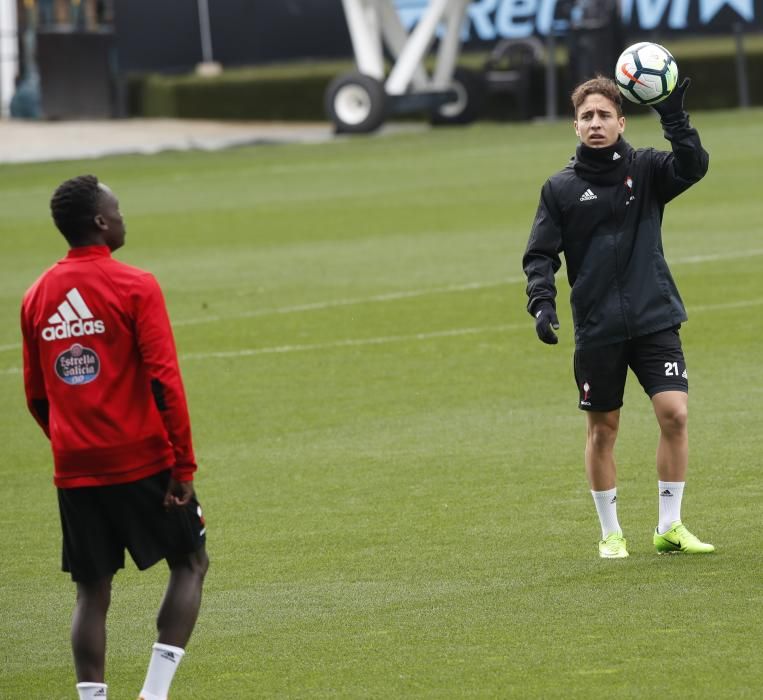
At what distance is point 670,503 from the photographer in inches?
307

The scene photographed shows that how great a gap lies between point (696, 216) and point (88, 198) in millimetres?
16041

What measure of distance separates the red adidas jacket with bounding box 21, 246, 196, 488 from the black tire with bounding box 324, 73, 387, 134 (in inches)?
1125

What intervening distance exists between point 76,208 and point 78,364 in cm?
51

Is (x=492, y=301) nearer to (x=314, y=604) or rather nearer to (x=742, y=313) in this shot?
(x=742, y=313)


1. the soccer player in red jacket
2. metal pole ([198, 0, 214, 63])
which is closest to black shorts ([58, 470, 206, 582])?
the soccer player in red jacket

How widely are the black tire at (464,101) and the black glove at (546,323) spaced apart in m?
29.0

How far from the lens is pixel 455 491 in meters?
9.50

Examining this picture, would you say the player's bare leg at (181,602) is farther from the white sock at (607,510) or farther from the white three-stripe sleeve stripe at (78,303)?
the white sock at (607,510)

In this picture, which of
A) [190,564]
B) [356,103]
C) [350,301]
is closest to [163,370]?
[190,564]

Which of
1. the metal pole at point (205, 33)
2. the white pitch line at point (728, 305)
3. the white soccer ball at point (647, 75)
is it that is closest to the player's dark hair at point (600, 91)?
the white soccer ball at point (647, 75)

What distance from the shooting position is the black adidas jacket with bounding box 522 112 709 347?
25.0 ft

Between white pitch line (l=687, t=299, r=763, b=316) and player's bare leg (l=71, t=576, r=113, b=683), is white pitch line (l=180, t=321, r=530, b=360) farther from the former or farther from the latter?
player's bare leg (l=71, t=576, r=113, b=683)

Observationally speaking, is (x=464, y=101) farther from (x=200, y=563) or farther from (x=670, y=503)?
(x=200, y=563)

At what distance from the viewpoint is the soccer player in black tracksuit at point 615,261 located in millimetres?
7621
